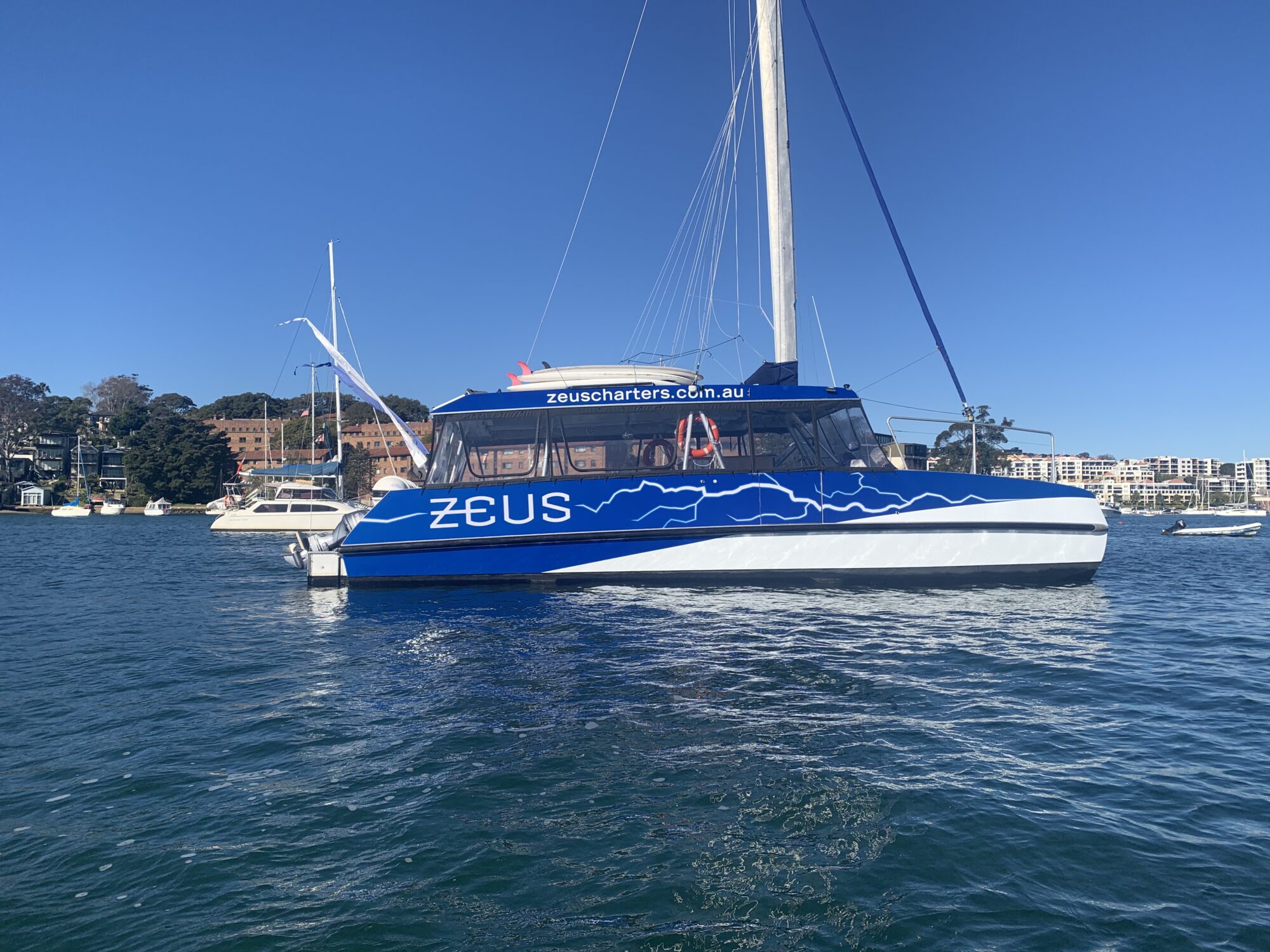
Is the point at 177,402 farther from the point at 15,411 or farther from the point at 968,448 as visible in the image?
the point at 968,448

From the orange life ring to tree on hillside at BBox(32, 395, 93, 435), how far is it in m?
106

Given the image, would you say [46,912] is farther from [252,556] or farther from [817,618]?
[252,556]

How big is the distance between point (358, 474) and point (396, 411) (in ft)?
140

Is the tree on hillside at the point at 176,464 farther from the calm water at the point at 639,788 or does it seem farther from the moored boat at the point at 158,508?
the calm water at the point at 639,788

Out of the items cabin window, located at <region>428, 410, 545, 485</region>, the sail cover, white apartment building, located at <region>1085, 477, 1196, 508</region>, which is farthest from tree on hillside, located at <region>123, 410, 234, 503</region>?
white apartment building, located at <region>1085, 477, 1196, 508</region>

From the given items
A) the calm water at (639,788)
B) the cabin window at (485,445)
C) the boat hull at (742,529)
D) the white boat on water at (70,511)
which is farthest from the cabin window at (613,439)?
the white boat on water at (70,511)

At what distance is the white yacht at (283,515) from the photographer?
3981cm

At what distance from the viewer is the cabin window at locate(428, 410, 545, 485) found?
13836 millimetres

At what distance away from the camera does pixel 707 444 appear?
45.3 feet

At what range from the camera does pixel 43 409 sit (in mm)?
93500

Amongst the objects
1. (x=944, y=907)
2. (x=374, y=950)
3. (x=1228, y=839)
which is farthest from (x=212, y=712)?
(x=1228, y=839)

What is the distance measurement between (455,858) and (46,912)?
69.7 inches

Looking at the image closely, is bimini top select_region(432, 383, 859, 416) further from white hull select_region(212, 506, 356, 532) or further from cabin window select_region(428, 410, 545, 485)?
white hull select_region(212, 506, 356, 532)

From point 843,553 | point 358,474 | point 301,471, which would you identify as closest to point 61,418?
point 358,474
